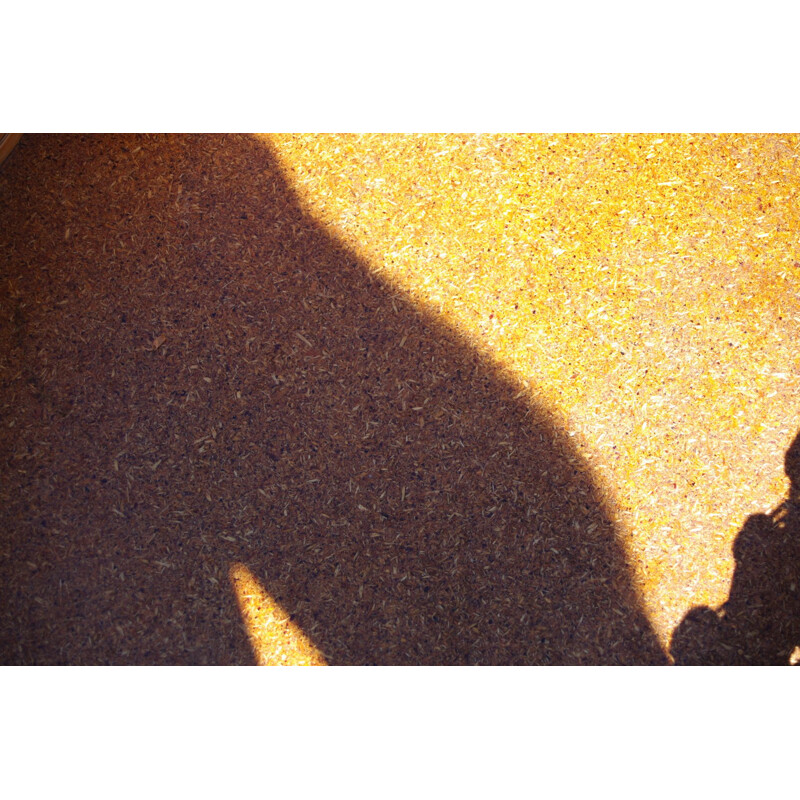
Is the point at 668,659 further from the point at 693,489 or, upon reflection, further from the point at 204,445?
the point at 204,445

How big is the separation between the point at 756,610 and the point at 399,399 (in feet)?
4.97

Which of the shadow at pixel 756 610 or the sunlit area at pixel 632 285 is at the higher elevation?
the sunlit area at pixel 632 285

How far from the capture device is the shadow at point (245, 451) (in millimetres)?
2213

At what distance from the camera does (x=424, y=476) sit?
228 centimetres

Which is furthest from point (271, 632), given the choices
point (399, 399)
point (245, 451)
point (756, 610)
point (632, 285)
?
point (632, 285)

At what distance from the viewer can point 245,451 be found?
2279 mm

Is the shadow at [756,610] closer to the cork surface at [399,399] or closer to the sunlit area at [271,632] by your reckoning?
the cork surface at [399,399]

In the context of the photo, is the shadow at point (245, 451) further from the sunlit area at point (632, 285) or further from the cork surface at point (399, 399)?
the sunlit area at point (632, 285)

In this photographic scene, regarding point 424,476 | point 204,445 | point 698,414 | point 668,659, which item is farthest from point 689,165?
point 204,445

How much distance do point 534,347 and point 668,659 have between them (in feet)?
4.04

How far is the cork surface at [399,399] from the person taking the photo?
222 cm

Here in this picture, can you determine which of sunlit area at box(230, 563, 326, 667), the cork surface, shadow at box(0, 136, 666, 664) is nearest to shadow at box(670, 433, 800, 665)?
the cork surface

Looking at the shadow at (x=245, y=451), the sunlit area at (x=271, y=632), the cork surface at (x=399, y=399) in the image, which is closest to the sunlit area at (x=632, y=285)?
the cork surface at (x=399, y=399)

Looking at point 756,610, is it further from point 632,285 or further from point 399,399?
point 399,399
